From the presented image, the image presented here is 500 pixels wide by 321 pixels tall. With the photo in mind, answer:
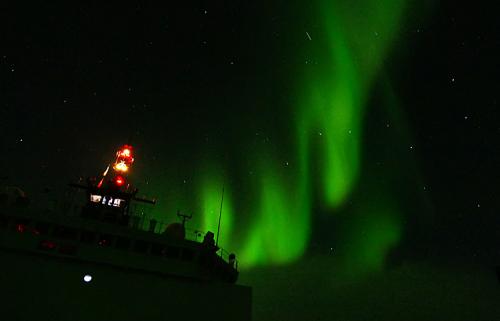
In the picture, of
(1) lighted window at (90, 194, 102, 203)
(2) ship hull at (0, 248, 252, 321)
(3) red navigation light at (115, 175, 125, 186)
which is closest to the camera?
(2) ship hull at (0, 248, 252, 321)

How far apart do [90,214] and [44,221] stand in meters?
6.72

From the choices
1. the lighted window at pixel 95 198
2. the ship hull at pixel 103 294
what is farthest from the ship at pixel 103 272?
the lighted window at pixel 95 198

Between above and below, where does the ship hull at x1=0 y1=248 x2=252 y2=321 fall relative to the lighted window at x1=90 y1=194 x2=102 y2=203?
below

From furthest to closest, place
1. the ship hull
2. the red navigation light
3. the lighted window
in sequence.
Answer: the red navigation light
the lighted window
the ship hull

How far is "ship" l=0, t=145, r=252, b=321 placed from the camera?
16.1m

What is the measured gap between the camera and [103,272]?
17.4 metres

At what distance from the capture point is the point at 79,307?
53.1ft

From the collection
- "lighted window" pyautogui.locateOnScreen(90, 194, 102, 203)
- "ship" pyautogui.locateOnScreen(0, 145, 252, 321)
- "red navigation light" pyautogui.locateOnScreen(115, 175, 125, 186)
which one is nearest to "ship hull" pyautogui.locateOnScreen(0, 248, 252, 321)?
"ship" pyautogui.locateOnScreen(0, 145, 252, 321)

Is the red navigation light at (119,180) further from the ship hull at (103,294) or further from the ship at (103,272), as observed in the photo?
the ship hull at (103,294)

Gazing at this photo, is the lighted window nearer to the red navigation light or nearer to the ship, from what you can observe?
the red navigation light

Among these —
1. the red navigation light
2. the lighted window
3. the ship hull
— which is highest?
the red navigation light

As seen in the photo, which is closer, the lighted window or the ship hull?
the ship hull

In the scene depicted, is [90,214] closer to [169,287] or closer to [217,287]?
[169,287]

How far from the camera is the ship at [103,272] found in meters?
16.1
